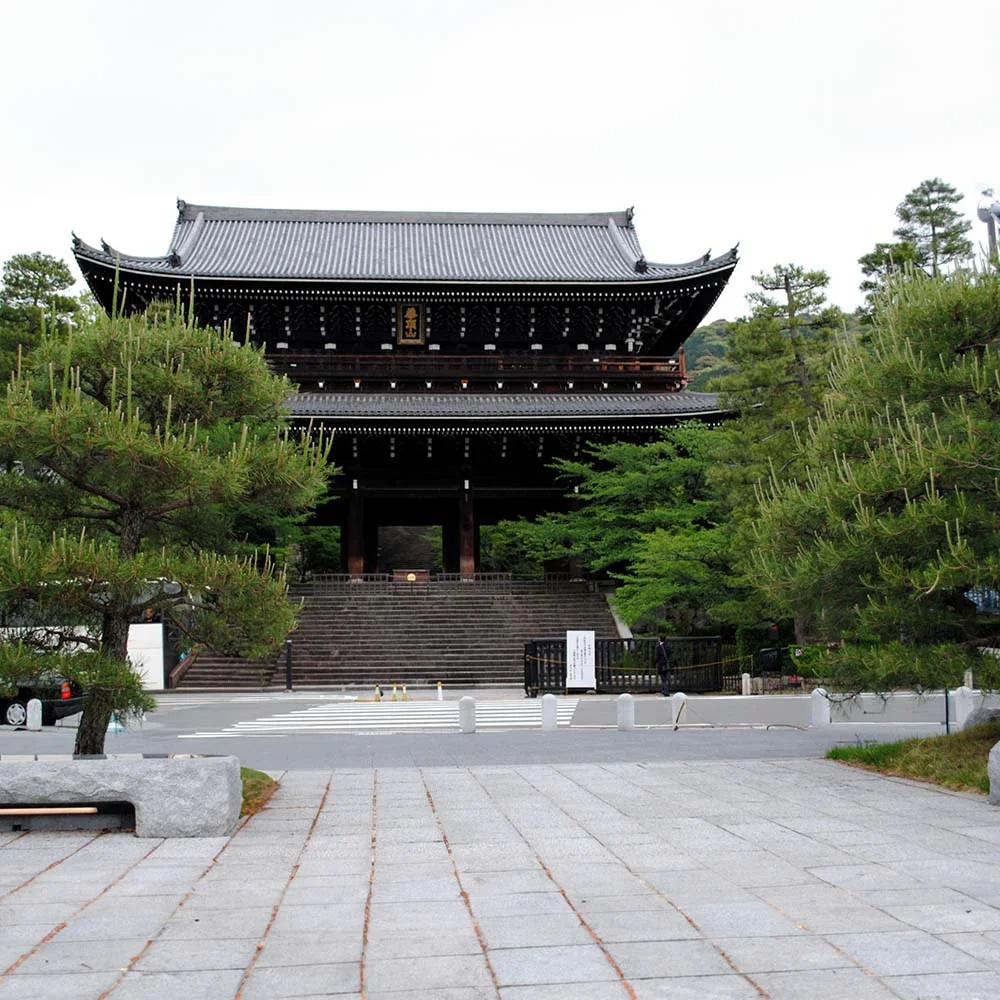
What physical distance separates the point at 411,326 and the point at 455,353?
1.89 meters

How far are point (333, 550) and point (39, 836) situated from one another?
41357 millimetres

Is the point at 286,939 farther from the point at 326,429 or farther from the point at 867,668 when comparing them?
the point at 326,429

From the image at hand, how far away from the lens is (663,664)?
81.0 feet

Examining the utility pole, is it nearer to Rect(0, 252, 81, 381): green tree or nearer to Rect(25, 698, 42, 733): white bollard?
Rect(25, 698, 42, 733): white bollard

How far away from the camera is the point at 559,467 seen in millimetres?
33875

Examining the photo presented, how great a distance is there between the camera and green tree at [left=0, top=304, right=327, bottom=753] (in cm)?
905

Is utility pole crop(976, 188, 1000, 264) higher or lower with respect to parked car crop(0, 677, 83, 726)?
higher

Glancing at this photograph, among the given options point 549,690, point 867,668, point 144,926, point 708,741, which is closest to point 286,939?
point 144,926

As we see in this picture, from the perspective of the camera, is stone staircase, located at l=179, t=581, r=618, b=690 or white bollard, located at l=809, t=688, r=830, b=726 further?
stone staircase, located at l=179, t=581, r=618, b=690

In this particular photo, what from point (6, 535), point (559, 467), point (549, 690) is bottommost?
point (549, 690)

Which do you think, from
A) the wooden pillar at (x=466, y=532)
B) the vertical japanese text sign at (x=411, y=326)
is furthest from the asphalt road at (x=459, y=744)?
the vertical japanese text sign at (x=411, y=326)

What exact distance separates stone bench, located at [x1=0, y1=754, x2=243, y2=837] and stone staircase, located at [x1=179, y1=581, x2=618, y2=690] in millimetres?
20932

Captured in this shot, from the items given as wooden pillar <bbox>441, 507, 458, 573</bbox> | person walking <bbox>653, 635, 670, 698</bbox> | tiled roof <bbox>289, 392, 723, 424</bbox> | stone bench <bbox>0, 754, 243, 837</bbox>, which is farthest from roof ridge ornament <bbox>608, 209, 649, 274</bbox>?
stone bench <bbox>0, 754, 243, 837</bbox>

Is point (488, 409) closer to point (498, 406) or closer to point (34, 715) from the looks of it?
point (498, 406)
